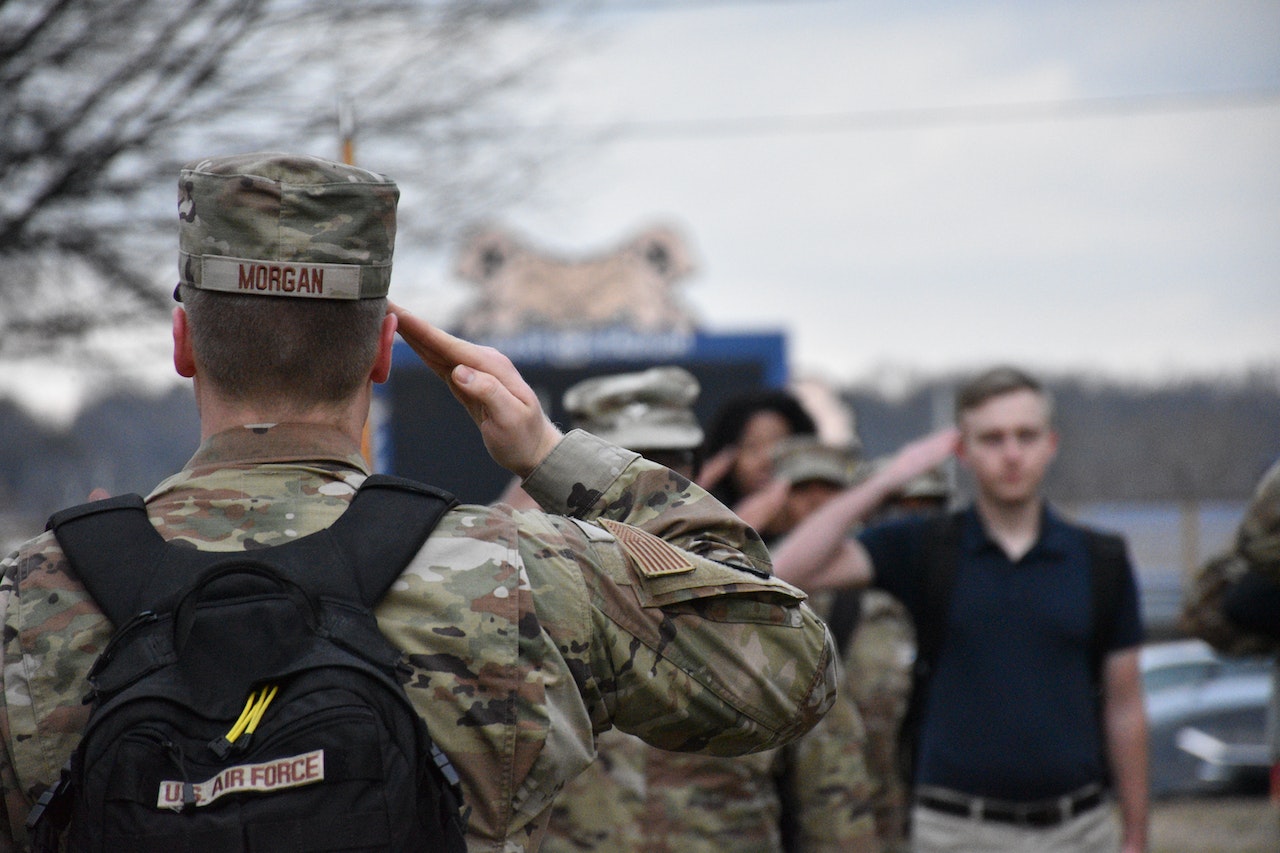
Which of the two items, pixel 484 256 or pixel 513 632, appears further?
pixel 484 256

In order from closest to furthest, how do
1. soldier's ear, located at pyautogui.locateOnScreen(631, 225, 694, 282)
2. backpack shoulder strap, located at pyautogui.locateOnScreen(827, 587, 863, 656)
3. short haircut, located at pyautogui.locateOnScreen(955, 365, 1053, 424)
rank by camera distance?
short haircut, located at pyautogui.locateOnScreen(955, 365, 1053, 424), backpack shoulder strap, located at pyautogui.locateOnScreen(827, 587, 863, 656), soldier's ear, located at pyautogui.locateOnScreen(631, 225, 694, 282)

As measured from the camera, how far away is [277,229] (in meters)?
1.75

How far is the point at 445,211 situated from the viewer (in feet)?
22.9

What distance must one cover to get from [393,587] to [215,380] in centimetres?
36

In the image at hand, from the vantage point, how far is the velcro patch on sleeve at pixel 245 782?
1.47 metres

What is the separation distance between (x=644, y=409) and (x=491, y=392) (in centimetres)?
171

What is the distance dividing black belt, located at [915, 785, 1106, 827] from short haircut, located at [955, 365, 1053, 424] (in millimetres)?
1155

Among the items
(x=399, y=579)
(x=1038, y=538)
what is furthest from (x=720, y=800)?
(x=399, y=579)

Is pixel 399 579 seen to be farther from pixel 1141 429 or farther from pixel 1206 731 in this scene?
pixel 1141 429

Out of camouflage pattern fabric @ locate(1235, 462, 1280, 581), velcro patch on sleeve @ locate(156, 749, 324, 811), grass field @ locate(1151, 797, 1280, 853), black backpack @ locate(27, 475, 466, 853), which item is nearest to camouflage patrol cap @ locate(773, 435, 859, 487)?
camouflage pattern fabric @ locate(1235, 462, 1280, 581)

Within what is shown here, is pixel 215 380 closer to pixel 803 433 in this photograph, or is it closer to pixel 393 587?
pixel 393 587

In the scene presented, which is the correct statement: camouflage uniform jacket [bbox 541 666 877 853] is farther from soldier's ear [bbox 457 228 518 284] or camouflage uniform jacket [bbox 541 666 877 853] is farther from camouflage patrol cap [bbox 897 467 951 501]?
soldier's ear [bbox 457 228 518 284]

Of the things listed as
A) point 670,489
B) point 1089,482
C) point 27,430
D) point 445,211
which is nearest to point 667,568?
point 670,489

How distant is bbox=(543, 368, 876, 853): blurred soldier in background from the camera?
3.34 meters
